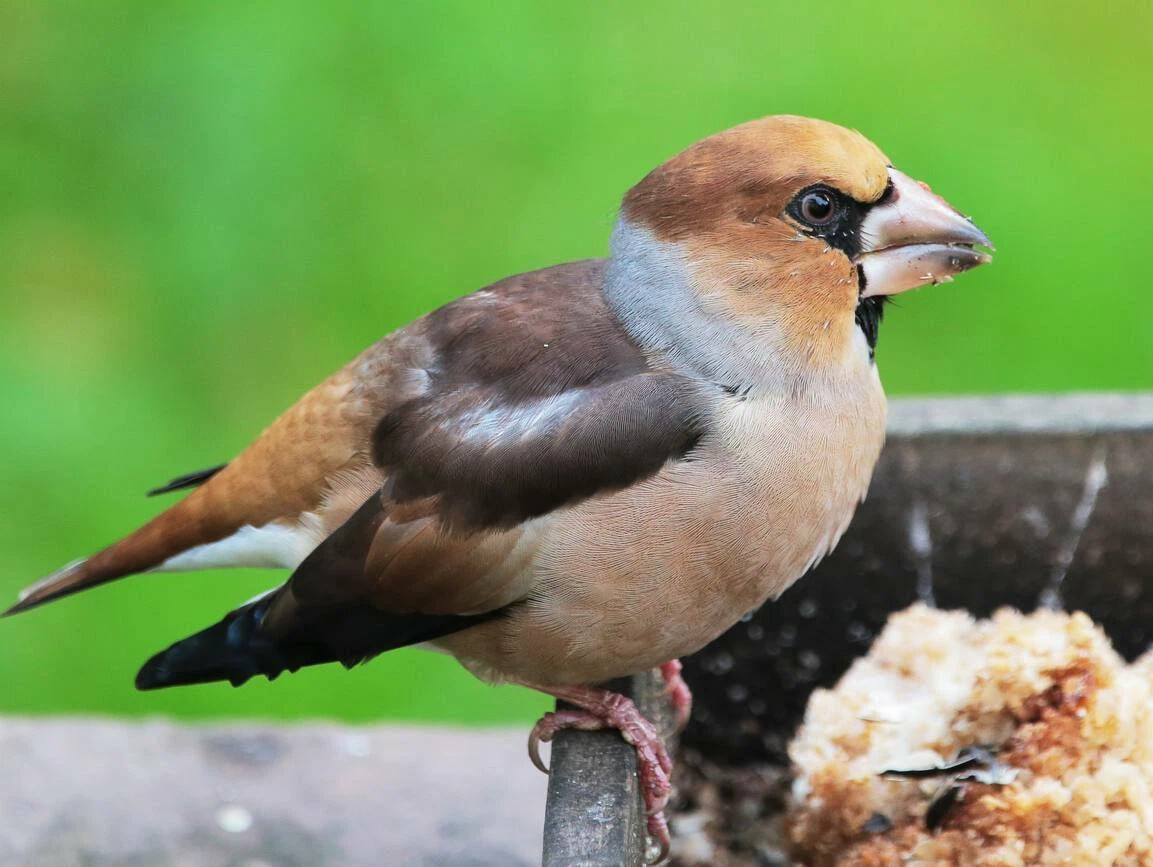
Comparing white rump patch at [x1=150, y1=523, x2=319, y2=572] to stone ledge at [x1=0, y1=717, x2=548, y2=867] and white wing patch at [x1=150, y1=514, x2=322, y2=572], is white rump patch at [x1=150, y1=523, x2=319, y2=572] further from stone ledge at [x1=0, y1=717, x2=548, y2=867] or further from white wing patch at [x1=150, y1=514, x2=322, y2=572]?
stone ledge at [x1=0, y1=717, x2=548, y2=867]

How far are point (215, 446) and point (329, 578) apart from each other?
2643mm

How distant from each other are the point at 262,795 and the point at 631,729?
1.23 m

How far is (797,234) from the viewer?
288 cm

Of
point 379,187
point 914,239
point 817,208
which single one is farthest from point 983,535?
point 379,187

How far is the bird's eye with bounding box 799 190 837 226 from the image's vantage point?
9.41ft

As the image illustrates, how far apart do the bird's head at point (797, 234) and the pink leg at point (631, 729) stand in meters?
0.63

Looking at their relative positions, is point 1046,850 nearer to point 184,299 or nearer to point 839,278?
point 839,278

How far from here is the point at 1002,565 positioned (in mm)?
3512

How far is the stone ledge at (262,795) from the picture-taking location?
3598mm

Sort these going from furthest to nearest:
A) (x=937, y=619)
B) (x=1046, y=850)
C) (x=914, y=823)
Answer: (x=937, y=619) < (x=914, y=823) < (x=1046, y=850)

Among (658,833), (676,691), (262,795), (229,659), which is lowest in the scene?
(658,833)

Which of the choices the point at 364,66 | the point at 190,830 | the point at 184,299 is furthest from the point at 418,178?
the point at 190,830

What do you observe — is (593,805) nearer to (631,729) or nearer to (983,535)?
(631,729)

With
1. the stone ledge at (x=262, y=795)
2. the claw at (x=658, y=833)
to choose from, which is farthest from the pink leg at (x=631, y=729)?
the stone ledge at (x=262, y=795)
